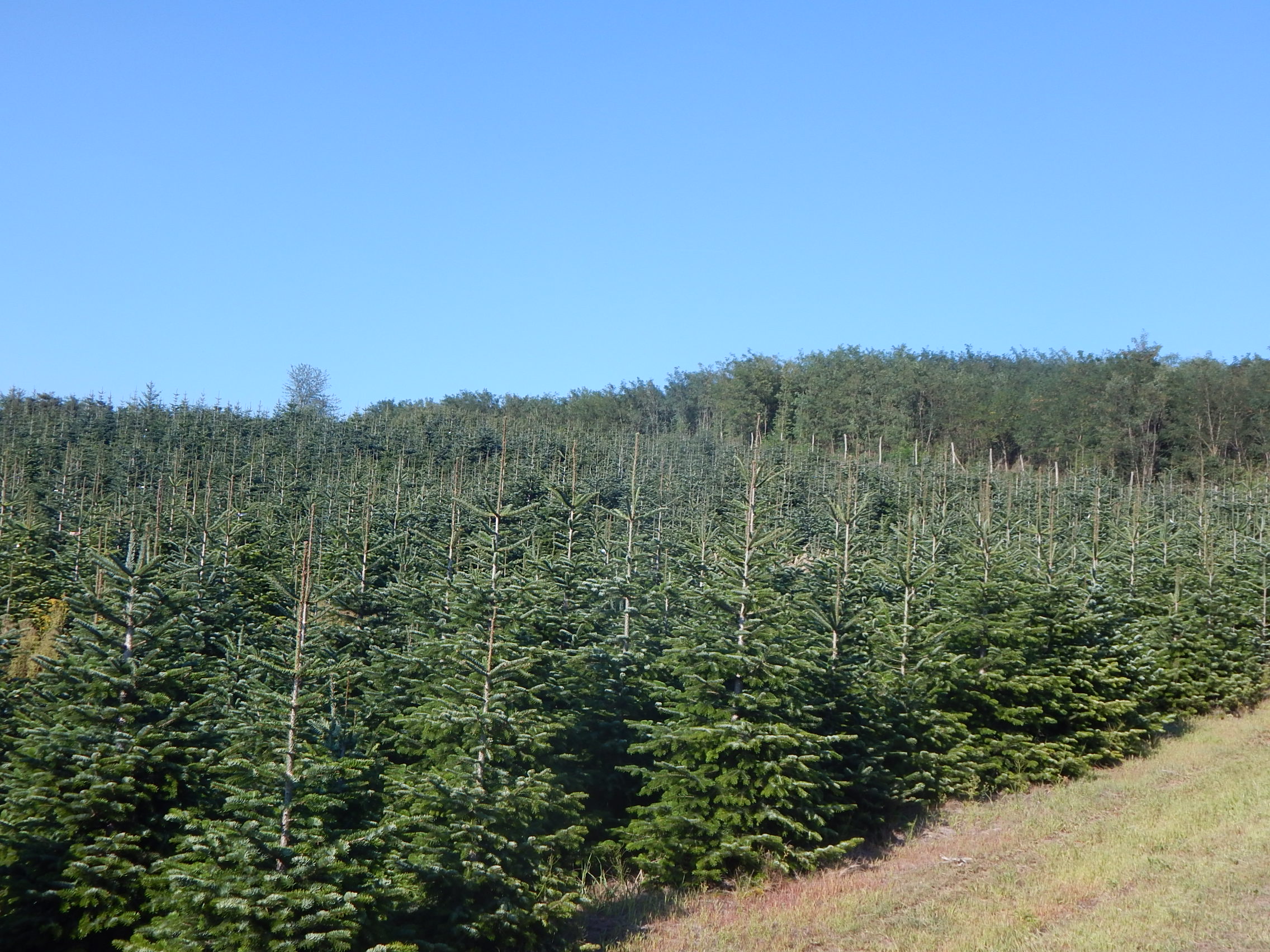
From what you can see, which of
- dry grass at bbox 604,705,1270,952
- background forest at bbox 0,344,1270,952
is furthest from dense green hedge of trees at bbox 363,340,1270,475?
dry grass at bbox 604,705,1270,952

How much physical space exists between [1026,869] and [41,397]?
53979mm

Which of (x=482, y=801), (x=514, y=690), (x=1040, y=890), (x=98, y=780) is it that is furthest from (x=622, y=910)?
(x=98, y=780)

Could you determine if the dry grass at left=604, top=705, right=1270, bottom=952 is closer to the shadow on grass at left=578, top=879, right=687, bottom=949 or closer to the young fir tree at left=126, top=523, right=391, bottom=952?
the shadow on grass at left=578, top=879, right=687, bottom=949

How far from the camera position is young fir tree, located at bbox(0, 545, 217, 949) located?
877 cm

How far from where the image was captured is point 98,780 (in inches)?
354

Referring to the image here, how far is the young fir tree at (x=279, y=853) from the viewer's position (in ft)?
25.3

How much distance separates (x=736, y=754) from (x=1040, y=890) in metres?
3.55

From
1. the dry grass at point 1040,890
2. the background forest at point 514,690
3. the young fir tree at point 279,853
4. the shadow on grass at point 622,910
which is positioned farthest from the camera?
the shadow on grass at point 622,910

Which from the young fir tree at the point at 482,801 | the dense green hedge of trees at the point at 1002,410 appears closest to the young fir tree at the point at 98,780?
the young fir tree at the point at 482,801

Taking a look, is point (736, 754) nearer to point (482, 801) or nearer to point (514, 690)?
point (514, 690)

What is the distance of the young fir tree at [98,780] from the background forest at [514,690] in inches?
1.4

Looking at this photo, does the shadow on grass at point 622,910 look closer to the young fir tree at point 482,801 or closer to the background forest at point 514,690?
the background forest at point 514,690

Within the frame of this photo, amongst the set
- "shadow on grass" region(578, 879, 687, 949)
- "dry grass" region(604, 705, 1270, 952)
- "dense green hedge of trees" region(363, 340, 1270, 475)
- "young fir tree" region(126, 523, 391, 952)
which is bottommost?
"shadow on grass" region(578, 879, 687, 949)

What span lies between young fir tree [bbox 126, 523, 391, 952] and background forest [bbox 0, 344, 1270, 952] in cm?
4
